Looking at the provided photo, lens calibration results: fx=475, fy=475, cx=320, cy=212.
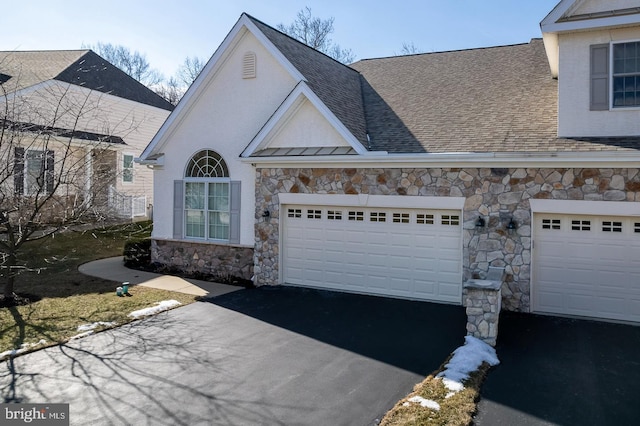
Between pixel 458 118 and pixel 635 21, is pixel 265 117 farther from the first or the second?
pixel 635 21

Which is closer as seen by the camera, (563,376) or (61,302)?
(563,376)

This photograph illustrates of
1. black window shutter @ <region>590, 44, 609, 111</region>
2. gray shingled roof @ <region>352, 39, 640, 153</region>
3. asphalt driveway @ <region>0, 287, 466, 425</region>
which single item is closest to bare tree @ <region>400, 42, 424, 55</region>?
gray shingled roof @ <region>352, 39, 640, 153</region>

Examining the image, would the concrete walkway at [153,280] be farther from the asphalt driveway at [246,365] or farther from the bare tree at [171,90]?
the bare tree at [171,90]

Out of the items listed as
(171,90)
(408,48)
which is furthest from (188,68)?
(408,48)

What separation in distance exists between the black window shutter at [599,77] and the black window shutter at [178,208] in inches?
416

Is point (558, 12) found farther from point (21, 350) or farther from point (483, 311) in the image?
point (21, 350)

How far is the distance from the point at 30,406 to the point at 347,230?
7.34 metres

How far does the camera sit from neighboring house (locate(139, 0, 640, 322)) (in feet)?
30.5

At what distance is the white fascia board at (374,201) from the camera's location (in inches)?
402

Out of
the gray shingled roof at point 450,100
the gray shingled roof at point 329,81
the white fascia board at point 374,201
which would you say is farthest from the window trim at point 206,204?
the gray shingled roof at point 329,81

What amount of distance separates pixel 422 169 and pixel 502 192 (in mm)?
1740

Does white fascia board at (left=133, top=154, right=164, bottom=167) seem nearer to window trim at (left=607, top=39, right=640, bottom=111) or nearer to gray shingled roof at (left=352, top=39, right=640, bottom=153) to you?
gray shingled roof at (left=352, top=39, right=640, bottom=153)

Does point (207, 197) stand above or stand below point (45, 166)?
below

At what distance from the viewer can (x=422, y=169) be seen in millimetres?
10477
